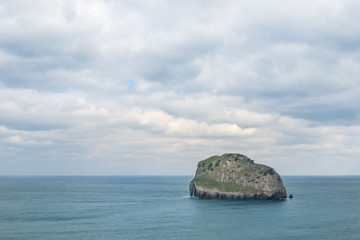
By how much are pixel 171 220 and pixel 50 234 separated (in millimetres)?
46274

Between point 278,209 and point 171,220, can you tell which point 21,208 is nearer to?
point 171,220

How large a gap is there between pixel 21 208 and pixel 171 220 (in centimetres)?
8523

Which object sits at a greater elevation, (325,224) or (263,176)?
(263,176)

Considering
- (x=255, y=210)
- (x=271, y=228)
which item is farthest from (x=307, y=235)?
(x=255, y=210)

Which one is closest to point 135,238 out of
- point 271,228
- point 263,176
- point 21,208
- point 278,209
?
point 271,228

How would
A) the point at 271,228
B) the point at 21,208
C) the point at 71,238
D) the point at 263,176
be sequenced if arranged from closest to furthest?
1. the point at 71,238
2. the point at 271,228
3. the point at 21,208
4. the point at 263,176

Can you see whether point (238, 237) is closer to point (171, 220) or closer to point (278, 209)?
point (171, 220)

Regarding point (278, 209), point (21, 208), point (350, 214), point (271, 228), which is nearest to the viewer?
point (271, 228)

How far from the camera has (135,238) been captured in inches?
4048

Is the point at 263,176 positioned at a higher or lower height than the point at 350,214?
higher

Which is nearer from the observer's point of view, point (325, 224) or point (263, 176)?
point (325, 224)

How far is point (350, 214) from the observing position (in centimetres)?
14725

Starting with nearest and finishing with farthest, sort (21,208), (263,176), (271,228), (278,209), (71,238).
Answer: (71,238)
(271,228)
(278,209)
(21,208)
(263,176)

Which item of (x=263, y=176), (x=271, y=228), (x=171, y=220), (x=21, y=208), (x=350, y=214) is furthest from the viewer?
(x=263, y=176)
